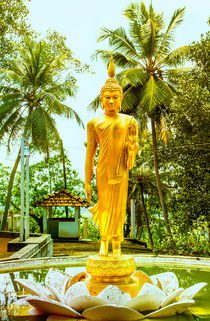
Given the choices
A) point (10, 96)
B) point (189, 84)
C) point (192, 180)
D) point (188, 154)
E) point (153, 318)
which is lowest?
point (153, 318)

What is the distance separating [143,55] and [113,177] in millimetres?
11018

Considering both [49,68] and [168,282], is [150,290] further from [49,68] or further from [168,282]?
[49,68]

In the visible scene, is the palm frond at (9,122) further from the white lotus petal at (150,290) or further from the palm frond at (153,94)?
the white lotus petal at (150,290)

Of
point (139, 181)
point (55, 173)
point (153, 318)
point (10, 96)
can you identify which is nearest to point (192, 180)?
point (139, 181)

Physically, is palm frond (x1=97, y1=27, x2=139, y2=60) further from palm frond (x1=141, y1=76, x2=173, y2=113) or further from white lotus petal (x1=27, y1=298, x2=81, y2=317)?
white lotus petal (x1=27, y1=298, x2=81, y2=317)

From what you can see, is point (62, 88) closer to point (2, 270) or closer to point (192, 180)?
point (192, 180)

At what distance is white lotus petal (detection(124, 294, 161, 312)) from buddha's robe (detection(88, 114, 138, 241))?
106 cm

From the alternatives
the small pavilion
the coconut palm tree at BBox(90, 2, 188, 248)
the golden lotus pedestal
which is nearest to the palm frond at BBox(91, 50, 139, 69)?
the coconut palm tree at BBox(90, 2, 188, 248)

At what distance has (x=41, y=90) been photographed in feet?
55.2

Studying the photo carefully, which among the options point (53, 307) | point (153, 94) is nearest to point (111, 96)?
point (53, 307)

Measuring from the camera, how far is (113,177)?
4.20 m

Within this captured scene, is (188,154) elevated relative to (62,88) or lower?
lower

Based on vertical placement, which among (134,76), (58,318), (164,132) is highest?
(134,76)

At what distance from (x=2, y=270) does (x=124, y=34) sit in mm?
11776
